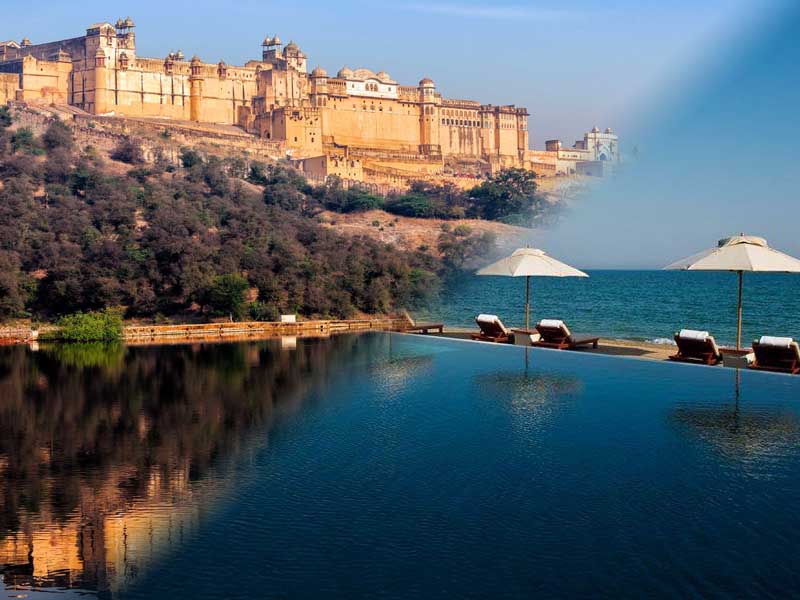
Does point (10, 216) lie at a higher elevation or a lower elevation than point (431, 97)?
lower

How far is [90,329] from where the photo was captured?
1675 centimetres

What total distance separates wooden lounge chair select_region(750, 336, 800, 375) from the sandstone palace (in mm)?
40830

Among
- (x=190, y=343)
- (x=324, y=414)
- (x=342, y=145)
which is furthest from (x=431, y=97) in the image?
(x=324, y=414)

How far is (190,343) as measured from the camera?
Answer: 15.6m

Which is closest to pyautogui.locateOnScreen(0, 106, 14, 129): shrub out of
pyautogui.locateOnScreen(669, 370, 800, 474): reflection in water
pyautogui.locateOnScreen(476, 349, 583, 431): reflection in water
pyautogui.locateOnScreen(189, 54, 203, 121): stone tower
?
pyautogui.locateOnScreen(189, 54, 203, 121): stone tower

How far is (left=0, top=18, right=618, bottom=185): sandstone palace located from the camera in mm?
49688

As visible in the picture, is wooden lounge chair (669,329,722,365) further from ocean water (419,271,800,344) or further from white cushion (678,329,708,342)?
ocean water (419,271,800,344)

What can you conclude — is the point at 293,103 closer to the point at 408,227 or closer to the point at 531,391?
the point at 408,227

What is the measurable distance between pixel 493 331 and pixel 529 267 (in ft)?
3.31

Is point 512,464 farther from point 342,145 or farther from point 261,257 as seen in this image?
point 342,145

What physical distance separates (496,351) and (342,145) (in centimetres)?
4511

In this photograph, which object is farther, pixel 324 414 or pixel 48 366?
pixel 48 366

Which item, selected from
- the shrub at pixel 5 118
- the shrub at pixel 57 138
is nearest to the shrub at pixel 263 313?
the shrub at pixel 57 138

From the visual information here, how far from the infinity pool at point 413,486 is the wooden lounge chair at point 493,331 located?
8.62 feet
